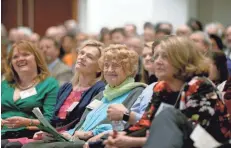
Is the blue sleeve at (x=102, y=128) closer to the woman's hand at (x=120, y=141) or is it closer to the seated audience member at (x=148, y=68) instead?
the woman's hand at (x=120, y=141)

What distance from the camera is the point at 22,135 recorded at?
523 cm

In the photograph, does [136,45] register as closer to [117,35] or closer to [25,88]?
[117,35]

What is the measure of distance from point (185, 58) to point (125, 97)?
38.0 inches

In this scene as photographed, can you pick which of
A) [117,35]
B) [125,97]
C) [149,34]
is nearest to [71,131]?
[125,97]

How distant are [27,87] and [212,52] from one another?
1.68m

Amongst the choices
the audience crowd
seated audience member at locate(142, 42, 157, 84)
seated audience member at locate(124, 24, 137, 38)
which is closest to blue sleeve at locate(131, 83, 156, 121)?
the audience crowd

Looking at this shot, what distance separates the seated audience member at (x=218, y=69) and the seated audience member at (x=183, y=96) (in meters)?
1.22

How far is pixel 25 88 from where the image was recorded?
546cm

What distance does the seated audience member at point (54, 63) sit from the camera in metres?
7.55

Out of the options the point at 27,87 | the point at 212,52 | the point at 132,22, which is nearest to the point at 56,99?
the point at 27,87

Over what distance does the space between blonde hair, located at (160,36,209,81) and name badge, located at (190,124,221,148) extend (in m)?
0.37

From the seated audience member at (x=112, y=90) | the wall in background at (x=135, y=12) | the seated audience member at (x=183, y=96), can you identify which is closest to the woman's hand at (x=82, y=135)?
the seated audience member at (x=112, y=90)

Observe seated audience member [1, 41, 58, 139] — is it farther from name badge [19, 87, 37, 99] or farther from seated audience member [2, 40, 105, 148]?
seated audience member [2, 40, 105, 148]

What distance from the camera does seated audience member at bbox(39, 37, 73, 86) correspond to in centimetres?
755
